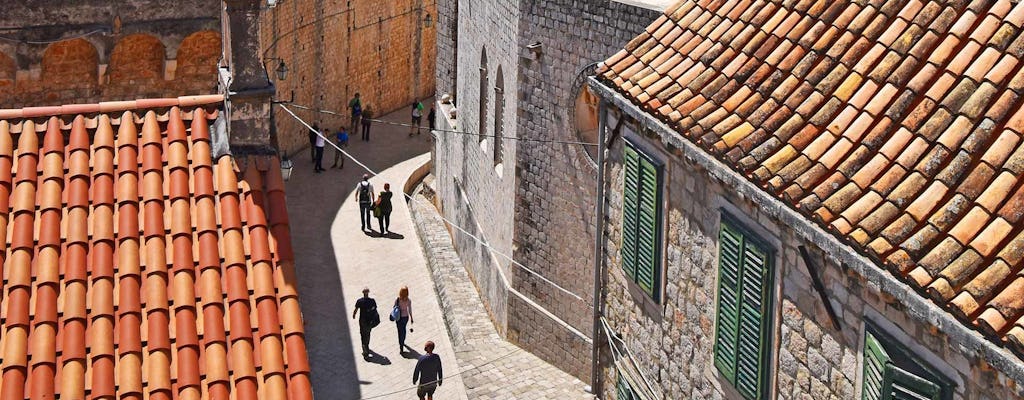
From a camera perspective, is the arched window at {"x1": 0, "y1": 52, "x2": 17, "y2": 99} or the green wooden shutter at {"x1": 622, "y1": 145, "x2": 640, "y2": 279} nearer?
the green wooden shutter at {"x1": 622, "y1": 145, "x2": 640, "y2": 279}

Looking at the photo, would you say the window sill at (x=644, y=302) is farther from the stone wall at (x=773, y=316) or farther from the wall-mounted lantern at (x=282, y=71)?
the wall-mounted lantern at (x=282, y=71)

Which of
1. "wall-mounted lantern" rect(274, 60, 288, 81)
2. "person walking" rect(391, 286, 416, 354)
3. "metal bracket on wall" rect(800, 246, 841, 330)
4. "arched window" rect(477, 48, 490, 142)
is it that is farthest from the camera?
"wall-mounted lantern" rect(274, 60, 288, 81)

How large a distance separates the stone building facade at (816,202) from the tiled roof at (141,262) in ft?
9.62

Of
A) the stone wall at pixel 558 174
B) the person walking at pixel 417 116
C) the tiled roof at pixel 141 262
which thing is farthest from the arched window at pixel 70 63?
the person walking at pixel 417 116

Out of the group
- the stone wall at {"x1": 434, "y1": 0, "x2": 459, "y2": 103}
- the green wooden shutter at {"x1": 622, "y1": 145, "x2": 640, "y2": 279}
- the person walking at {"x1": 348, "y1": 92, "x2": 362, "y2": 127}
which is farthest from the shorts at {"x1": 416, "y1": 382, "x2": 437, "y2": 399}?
the person walking at {"x1": 348, "y1": 92, "x2": 362, "y2": 127}

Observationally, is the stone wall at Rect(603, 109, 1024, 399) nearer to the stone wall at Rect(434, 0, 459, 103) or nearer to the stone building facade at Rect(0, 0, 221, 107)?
the stone building facade at Rect(0, 0, 221, 107)

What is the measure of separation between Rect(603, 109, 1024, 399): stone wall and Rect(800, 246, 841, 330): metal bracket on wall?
→ 25 millimetres

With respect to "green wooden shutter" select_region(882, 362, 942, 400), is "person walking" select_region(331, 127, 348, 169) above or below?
below

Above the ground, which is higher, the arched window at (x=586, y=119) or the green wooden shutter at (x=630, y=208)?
the green wooden shutter at (x=630, y=208)

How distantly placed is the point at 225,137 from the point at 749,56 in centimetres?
437

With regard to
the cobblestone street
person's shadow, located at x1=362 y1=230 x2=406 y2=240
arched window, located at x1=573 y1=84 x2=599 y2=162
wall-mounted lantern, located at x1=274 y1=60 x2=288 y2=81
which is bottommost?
person's shadow, located at x1=362 y1=230 x2=406 y2=240

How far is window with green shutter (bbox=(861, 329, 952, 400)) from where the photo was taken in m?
7.95

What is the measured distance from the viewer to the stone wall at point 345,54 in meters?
33.0

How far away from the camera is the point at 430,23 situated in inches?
1649
